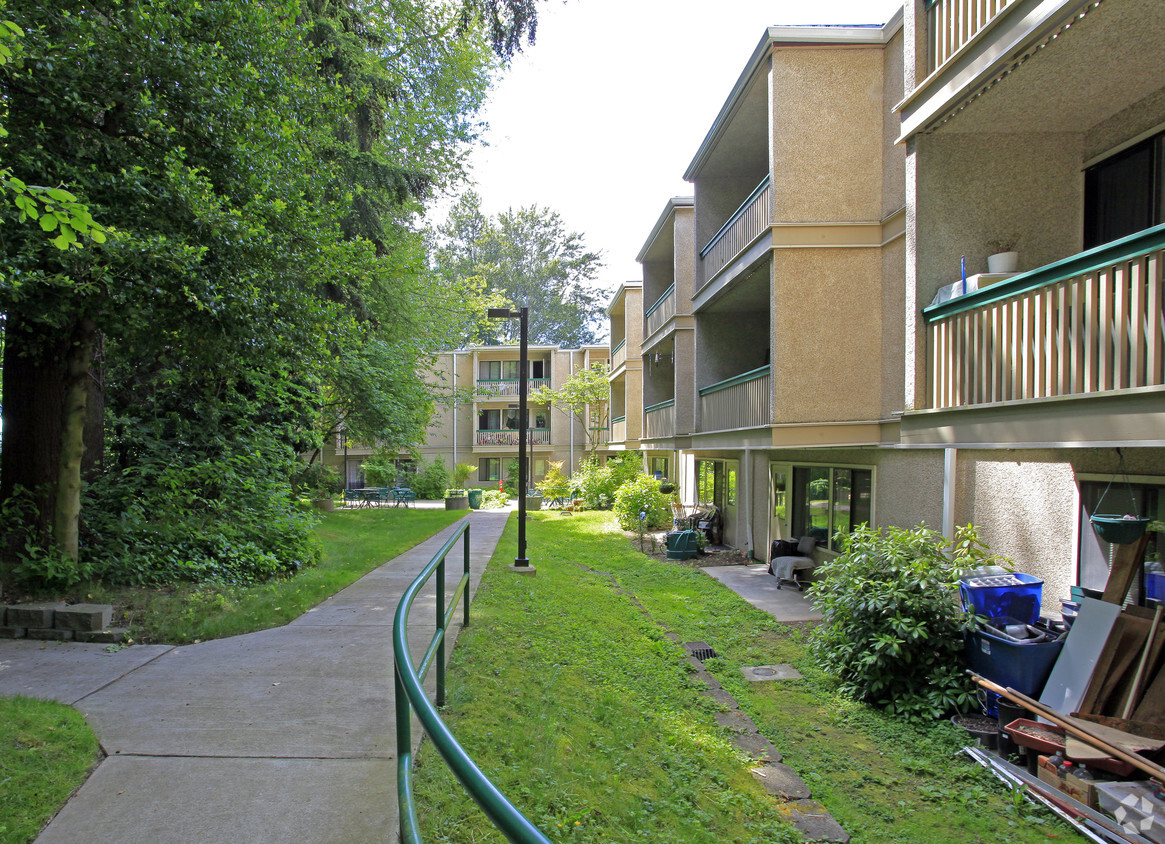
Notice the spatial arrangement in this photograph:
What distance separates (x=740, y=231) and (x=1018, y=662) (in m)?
8.18

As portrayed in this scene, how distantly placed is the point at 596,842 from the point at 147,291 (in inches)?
223

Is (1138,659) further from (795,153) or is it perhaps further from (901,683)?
(795,153)

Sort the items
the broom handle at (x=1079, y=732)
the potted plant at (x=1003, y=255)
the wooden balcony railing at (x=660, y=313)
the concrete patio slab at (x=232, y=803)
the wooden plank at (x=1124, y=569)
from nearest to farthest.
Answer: the concrete patio slab at (x=232, y=803) < the broom handle at (x=1079, y=732) < the wooden plank at (x=1124, y=569) < the potted plant at (x=1003, y=255) < the wooden balcony railing at (x=660, y=313)

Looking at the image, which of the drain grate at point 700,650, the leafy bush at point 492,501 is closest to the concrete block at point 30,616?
the drain grate at point 700,650

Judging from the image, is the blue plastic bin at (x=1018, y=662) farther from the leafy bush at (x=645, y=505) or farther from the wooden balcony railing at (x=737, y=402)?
the leafy bush at (x=645, y=505)

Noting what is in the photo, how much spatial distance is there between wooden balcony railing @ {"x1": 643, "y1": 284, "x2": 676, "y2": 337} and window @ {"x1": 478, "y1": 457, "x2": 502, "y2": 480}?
18688 millimetres

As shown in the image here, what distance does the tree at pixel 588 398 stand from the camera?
31.5 m

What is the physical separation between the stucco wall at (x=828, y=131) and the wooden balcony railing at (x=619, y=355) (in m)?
14.9

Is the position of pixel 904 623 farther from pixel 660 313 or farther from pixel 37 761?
pixel 660 313

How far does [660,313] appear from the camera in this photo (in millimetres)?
18609

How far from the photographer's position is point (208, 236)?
6359mm

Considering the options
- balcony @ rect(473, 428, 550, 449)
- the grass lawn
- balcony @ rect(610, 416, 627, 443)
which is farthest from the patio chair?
balcony @ rect(473, 428, 550, 449)

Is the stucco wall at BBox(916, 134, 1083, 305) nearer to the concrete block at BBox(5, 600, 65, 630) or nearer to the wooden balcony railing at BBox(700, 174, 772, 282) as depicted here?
the wooden balcony railing at BBox(700, 174, 772, 282)


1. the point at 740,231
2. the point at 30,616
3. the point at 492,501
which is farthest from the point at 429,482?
the point at 30,616
